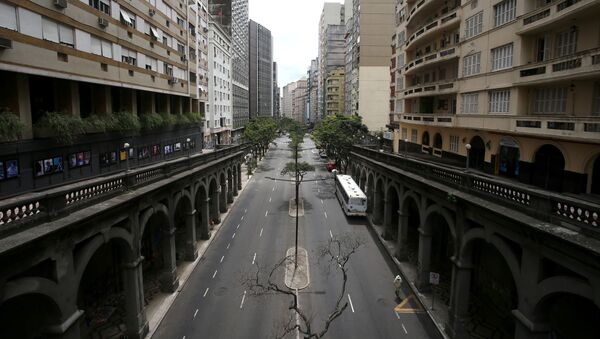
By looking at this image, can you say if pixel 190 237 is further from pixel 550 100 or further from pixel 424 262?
pixel 550 100

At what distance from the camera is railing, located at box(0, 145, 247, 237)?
47.9 feet

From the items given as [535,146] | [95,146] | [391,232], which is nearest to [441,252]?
[391,232]

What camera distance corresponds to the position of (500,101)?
102 feet

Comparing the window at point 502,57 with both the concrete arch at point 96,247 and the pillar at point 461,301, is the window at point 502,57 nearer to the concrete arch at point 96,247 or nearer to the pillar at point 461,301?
the pillar at point 461,301

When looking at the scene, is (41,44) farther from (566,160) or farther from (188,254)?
(566,160)

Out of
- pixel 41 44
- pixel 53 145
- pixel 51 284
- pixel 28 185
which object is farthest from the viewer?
pixel 53 145

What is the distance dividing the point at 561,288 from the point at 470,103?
24.5 m

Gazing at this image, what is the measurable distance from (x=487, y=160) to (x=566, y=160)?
988 cm

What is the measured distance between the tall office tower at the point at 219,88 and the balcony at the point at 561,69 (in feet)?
208

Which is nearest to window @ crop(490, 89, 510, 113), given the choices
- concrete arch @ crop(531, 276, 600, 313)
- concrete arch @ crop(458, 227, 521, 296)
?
concrete arch @ crop(458, 227, 521, 296)

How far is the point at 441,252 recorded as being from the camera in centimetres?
3509

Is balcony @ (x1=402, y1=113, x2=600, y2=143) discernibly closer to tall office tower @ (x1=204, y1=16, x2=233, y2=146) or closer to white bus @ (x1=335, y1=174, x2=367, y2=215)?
white bus @ (x1=335, y1=174, x2=367, y2=215)

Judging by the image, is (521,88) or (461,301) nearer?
(461,301)

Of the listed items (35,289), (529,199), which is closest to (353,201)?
(529,199)
